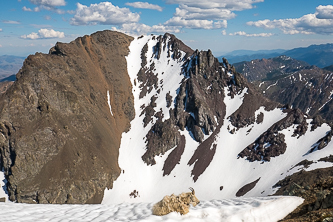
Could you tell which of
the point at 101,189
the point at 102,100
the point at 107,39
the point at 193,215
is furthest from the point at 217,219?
the point at 107,39

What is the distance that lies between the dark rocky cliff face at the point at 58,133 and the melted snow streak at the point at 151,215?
77375 millimetres

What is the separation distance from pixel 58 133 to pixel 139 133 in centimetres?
4896

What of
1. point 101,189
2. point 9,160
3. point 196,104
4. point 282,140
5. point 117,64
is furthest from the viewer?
point 117,64

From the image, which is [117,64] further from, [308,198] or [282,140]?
[308,198]

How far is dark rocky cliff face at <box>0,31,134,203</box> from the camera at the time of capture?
81625 mm

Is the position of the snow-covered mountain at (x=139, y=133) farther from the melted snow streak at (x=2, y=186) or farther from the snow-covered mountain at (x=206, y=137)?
the melted snow streak at (x=2, y=186)

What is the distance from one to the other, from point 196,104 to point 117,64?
70.9 metres

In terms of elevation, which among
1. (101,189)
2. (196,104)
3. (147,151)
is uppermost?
(196,104)

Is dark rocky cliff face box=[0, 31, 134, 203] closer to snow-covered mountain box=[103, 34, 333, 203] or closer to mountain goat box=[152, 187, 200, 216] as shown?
snow-covered mountain box=[103, 34, 333, 203]

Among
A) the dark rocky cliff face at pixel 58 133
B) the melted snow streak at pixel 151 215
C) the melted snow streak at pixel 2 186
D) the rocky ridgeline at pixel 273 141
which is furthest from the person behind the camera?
the rocky ridgeline at pixel 273 141

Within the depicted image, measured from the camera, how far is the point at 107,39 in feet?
545

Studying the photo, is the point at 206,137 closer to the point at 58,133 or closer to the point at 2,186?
the point at 58,133

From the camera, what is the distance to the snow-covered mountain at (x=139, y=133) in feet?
278

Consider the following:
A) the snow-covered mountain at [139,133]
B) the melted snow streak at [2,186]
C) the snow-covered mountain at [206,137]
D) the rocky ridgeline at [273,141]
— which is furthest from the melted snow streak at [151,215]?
the rocky ridgeline at [273,141]
